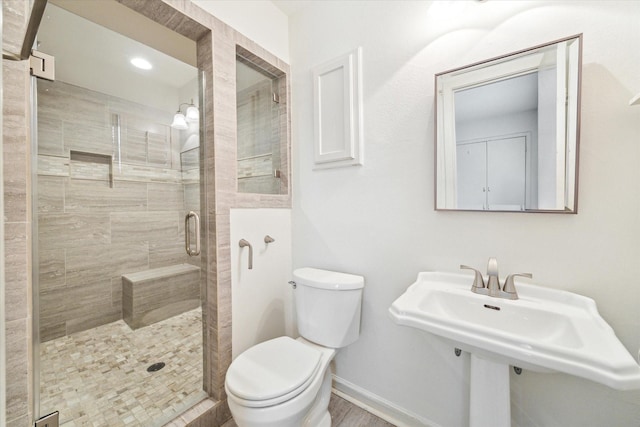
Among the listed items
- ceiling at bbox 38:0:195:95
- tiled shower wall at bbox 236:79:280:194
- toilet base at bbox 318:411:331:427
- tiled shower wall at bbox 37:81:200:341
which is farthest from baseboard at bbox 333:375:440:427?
ceiling at bbox 38:0:195:95

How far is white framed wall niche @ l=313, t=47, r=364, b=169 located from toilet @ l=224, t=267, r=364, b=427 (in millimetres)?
723

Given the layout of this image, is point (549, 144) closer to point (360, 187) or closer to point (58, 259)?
point (360, 187)

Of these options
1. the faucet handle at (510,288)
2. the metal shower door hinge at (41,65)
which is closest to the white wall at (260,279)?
the metal shower door hinge at (41,65)

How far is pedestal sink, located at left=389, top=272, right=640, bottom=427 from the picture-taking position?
26.7 inches

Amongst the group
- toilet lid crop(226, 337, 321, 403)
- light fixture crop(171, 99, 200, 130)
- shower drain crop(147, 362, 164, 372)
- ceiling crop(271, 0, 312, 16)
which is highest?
ceiling crop(271, 0, 312, 16)

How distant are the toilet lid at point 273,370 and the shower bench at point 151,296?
3.41ft

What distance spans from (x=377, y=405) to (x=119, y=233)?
229 cm

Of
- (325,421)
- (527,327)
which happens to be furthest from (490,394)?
(325,421)

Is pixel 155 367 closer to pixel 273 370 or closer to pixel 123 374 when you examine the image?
pixel 123 374

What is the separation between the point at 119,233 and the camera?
6.92 ft

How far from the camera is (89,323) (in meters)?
2.00

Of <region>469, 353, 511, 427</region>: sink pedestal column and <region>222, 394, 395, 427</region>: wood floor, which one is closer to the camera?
<region>469, 353, 511, 427</region>: sink pedestal column

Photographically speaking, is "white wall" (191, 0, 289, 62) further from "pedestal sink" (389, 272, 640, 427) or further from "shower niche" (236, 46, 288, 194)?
"pedestal sink" (389, 272, 640, 427)

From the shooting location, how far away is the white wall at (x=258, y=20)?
1457 mm
